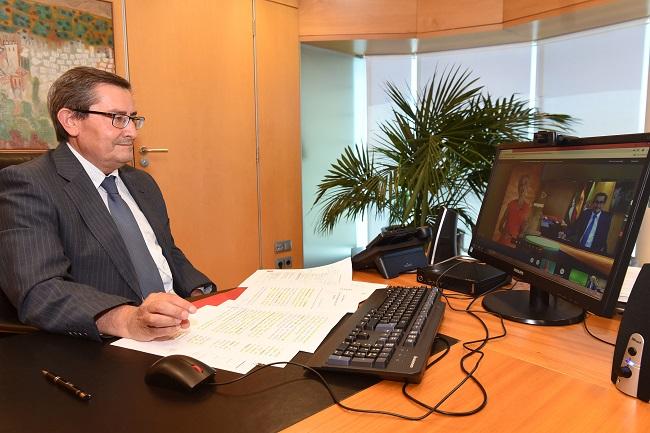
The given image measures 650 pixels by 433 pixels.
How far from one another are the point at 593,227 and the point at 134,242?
50.3 inches

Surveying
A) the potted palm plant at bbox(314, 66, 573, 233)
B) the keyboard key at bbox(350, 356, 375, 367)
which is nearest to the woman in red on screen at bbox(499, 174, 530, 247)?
the keyboard key at bbox(350, 356, 375, 367)

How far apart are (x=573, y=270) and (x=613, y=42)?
298 cm

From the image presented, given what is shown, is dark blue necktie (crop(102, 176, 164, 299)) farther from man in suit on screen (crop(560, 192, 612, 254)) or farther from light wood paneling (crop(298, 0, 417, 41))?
light wood paneling (crop(298, 0, 417, 41))

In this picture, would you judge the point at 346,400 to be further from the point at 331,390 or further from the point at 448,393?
the point at 448,393

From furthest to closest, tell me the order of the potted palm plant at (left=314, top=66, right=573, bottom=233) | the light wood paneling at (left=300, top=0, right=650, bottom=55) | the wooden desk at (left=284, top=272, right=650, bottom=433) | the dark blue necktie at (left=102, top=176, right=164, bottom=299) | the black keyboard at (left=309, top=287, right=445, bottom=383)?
the light wood paneling at (left=300, top=0, right=650, bottom=55) → the potted palm plant at (left=314, top=66, right=573, bottom=233) → the dark blue necktie at (left=102, top=176, right=164, bottom=299) → the black keyboard at (left=309, top=287, right=445, bottom=383) → the wooden desk at (left=284, top=272, right=650, bottom=433)

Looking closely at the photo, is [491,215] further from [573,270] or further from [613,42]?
[613,42]

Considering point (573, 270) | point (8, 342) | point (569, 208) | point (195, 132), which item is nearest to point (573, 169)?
point (569, 208)

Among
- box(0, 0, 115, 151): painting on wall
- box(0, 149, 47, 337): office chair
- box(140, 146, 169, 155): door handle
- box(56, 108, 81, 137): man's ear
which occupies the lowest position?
box(0, 149, 47, 337): office chair

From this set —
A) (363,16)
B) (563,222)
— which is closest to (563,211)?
(563,222)

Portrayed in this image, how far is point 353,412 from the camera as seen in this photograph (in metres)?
0.73

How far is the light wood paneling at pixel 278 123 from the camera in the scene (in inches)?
137

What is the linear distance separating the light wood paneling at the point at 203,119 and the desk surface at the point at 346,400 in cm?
216

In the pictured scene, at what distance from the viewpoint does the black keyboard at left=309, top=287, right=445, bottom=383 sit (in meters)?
0.83

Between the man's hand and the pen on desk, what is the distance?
185 millimetres
